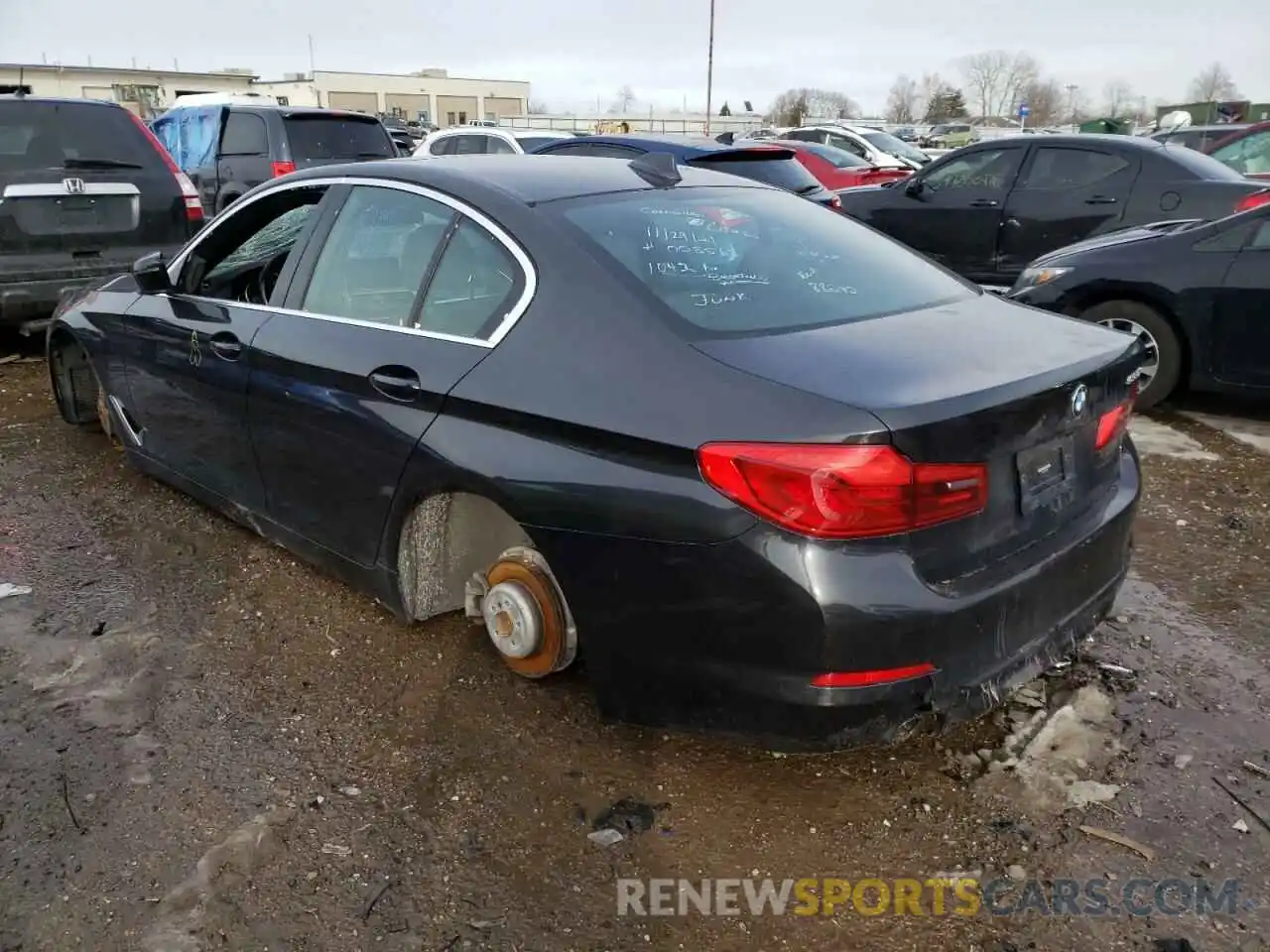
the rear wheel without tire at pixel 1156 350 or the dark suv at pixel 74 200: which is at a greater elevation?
the dark suv at pixel 74 200

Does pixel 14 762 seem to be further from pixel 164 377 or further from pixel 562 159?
pixel 562 159

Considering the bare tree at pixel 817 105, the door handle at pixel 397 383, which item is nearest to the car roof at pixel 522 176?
the door handle at pixel 397 383

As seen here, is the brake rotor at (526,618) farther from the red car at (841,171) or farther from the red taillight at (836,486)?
the red car at (841,171)

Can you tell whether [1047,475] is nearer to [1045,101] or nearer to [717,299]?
[717,299]

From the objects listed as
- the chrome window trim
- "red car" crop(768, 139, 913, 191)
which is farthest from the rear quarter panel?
"red car" crop(768, 139, 913, 191)

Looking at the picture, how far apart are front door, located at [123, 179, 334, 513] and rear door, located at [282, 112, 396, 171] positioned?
7.66 m

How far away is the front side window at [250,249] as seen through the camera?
3721 millimetres

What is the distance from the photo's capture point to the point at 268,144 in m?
11.3

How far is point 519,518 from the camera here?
265cm

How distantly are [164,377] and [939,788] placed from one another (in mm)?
3359

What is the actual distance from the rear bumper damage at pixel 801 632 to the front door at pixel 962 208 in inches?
284

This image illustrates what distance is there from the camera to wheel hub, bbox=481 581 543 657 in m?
2.88

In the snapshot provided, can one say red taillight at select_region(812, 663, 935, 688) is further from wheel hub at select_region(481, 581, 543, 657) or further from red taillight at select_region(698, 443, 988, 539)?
wheel hub at select_region(481, 581, 543, 657)

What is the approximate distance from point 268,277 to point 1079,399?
9.39ft
